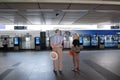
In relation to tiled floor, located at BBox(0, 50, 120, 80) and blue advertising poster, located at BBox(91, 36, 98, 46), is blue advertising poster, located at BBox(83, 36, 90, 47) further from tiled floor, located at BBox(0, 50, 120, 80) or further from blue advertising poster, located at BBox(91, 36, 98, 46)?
tiled floor, located at BBox(0, 50, 120, 80)

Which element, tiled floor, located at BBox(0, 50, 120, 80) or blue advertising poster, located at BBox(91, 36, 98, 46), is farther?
blue advertising poster, located at BBox(91, 36, 98, 46)

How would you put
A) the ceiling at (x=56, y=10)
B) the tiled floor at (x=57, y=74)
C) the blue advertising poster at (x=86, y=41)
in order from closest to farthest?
1. the tiled floor at (x=57, y=74)
2. the ceiling at (x=56, y=10)
3. the blue advertising poster at (x=86, y=41)

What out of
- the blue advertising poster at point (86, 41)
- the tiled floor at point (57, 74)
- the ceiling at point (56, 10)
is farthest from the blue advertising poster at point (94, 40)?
the tiled floor at point (57, 74)

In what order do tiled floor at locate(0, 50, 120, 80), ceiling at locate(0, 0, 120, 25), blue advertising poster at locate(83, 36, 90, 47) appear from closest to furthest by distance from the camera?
tiled floor at locate(0, 50, 120, 80) → ceiling at locate(0, 0, 120, 25) → blue advertising poster at locate(83, 36, 90, 47)

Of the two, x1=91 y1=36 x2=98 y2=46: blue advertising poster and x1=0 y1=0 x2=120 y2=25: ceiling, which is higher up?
x1=0 y1=0 x2=120 y2=25: ceiling


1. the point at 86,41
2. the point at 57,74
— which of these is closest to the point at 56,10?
the point at 57,74

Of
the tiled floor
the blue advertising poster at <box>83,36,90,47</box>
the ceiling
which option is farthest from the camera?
the blue advertising poster at <box>83,36,90,47</box>

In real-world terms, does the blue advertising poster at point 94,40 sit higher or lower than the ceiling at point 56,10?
lower

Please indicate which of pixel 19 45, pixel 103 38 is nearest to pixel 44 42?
pixel 19 45

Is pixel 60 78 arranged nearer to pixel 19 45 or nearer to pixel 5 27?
pixel 19 45

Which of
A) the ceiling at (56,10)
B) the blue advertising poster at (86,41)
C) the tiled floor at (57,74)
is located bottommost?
the tiled floor at (57,74)

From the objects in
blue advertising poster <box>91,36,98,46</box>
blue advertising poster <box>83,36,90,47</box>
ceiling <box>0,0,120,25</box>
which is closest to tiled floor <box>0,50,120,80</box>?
ceiling <box>0,0,120,25</box>

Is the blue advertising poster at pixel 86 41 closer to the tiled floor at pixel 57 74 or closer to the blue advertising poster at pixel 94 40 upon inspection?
the blue advertising poster at pixel 94 40

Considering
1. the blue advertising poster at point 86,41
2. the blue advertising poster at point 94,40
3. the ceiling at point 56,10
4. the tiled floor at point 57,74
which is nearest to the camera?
the tiled floor at point 57,74
